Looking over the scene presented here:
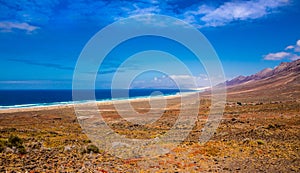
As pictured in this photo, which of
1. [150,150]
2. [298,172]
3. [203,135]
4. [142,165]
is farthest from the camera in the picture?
[203,135]

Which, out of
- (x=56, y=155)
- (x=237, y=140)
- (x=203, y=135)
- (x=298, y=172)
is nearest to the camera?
(x=298, y=172)

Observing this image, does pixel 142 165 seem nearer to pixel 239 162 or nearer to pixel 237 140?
pixel 239 162

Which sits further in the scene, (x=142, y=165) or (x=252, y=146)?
(x=252, y=146)

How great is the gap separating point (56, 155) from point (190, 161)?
881 cm

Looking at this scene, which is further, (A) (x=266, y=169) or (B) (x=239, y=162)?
(B) (x=239, y=162)

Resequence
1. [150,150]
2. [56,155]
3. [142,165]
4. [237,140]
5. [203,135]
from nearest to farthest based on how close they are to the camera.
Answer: [142,165] < [56,155] < [150,150] < [237,140] < [203,135]

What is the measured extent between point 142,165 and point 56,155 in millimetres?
5981

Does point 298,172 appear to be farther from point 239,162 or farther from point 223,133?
point 223,133

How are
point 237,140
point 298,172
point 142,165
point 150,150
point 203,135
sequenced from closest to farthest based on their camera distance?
point 298,172
point 142,165
point 150,150
point 237,140
point 203,135

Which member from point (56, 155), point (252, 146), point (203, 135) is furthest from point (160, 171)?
point (203, 135)

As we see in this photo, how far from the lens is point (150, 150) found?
20172mm

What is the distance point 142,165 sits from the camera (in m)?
16.0

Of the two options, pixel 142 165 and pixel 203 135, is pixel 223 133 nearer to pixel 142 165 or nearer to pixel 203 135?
pixel 203 135

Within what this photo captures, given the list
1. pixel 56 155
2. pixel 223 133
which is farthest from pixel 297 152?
pixel 56 155
